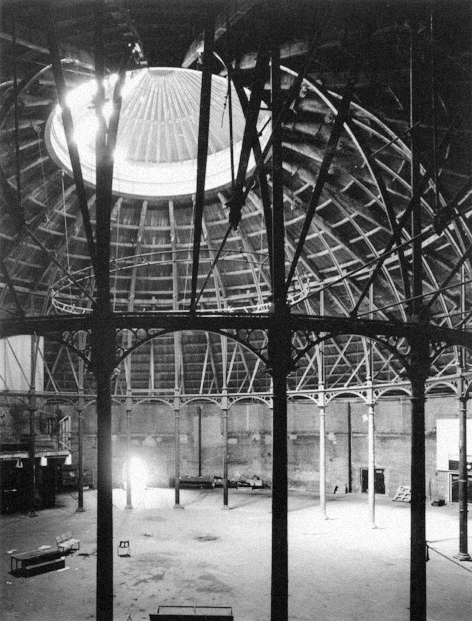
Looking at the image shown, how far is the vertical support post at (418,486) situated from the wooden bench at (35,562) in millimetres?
11019

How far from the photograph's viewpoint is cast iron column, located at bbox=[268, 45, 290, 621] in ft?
28.4

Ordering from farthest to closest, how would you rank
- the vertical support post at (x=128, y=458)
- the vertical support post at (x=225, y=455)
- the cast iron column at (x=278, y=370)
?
the vertical support post at (x=225, y=455) → the vertical support post at (x=128, y=458) → the cast iron column at (x=278, y=370)

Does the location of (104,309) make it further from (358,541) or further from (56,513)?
(56,513)

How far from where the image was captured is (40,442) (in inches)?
1089

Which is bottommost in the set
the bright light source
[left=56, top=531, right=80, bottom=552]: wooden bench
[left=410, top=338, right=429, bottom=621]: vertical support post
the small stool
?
the bright light source

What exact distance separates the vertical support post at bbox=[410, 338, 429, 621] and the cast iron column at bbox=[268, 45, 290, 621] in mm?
2366

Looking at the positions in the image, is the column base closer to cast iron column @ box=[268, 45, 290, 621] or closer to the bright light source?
cast iron column @ box=[268, 45, 290, 621]

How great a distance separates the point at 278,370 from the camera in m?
9.16

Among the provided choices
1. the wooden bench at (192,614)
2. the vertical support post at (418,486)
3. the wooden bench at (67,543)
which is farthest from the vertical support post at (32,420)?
the vertical support post at (418,486)

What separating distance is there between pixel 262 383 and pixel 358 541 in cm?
1176

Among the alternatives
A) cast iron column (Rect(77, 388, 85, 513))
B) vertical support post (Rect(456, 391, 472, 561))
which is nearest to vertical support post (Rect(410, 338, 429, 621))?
vertical support post (Rect(456, 391, 472, 561))

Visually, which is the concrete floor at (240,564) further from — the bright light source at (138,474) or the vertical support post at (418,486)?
the bright light source at (138,474)

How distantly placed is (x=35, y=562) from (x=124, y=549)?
314 centimetres

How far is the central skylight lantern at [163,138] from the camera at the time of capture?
20.1 metres
